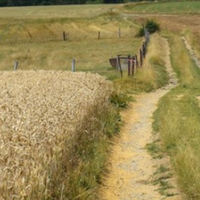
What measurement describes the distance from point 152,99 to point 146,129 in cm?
521

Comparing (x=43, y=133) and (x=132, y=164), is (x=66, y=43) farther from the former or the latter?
(x=43, y=133)

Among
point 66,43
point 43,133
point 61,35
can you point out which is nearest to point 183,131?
point 43,133

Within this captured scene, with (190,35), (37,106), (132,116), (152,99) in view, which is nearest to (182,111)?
(132,116)

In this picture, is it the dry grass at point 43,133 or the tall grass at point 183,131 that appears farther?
the tall grass at point 183,131

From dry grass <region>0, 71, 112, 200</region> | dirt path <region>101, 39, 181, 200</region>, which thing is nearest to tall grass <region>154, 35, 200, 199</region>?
dirt path <region>101, 39, 181, 200</region>

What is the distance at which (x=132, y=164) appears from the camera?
33.2ft

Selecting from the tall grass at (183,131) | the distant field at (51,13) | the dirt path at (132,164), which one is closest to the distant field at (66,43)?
the tall grass at (183,131)

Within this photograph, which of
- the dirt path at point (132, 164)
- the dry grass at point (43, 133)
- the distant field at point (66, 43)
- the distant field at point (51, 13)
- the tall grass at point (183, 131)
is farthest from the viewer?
the distant field at point (51, 13)

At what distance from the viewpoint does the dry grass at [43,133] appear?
19.5 feet

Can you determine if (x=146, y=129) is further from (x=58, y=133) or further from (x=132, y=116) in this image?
(x=58, y=133)

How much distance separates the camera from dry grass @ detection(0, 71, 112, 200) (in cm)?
593

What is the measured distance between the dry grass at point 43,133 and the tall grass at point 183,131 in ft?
4.98

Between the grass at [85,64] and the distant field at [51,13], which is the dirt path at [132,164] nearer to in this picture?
the grass at [85,64]

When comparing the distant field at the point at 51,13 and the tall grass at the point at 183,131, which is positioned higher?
the tall grass at the point at 183,131
